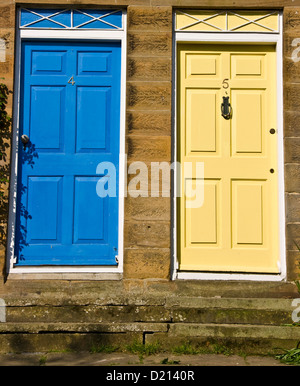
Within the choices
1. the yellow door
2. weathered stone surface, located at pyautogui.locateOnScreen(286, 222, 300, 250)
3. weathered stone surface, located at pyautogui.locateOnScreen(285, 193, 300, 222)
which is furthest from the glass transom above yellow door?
weathered stone surface, located at pyautogui.locateOnScreen(286, 222, 300, 250)

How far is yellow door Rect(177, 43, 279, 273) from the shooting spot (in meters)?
5.22

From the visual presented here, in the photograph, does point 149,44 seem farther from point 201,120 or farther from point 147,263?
point 147,263

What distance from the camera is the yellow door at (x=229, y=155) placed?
5219mm

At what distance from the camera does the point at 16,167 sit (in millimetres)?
5227

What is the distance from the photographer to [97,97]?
535 centimetres

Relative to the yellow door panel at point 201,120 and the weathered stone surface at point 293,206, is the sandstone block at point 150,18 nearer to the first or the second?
the yellow door panel at point 201,120

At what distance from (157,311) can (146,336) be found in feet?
0.93

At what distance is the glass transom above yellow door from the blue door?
0.79 metres

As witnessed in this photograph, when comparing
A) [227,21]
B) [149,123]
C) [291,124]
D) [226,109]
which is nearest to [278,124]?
[291,124]
